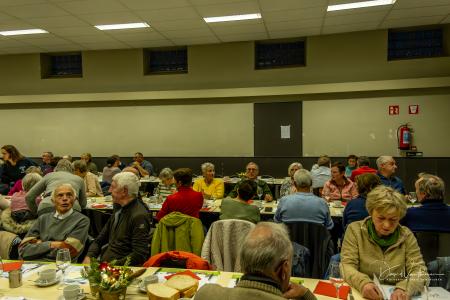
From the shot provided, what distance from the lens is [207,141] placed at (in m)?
9.47

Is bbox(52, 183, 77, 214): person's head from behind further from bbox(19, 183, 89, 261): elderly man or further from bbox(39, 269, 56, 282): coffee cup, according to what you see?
bbox(39, 269, 56, 282): coffee cup

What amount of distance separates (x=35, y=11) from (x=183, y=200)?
16.3 ft

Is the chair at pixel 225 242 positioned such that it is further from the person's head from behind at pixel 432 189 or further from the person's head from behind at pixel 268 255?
the person's head from behind at pixel 432 189

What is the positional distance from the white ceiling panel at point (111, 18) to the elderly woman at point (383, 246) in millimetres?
5749

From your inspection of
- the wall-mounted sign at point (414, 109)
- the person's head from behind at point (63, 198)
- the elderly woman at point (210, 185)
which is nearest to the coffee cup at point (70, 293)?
the person's head from behind at point (63, 198)

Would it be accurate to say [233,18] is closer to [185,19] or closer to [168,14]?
[185,19]

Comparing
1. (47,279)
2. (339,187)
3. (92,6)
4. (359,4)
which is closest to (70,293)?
(47,279)

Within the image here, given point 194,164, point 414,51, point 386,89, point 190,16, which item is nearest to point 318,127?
point 386,89

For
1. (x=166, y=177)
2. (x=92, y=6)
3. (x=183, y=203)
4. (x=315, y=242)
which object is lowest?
→ (x=315, y=242)

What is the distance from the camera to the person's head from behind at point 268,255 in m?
1.34

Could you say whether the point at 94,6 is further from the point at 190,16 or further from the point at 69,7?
the point at 190,16

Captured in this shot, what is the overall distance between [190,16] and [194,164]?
4.03 meters

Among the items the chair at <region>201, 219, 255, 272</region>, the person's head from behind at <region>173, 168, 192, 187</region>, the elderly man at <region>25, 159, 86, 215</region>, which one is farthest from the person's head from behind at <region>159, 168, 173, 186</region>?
the chair at <region>201, 219, 255, 272</region>

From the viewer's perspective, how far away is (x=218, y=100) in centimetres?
930
